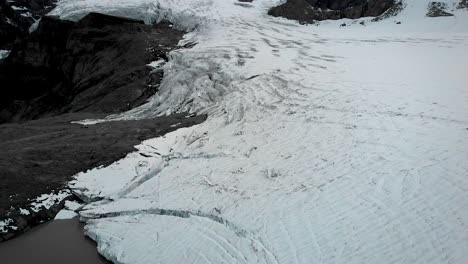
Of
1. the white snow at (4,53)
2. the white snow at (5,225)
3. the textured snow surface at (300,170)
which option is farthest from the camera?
the white snow at (4,53)

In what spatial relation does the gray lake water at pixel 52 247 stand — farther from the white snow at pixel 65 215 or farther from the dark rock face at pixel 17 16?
the dark rock face at pixel 17 16

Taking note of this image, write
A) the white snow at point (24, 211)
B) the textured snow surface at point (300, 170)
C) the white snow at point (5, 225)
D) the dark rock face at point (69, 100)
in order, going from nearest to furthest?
the textured snow surface at point (300, 170)
the white snow at point (5, 225)
the white snow at point (24, 211)
the dark rock face at point (69, 100)

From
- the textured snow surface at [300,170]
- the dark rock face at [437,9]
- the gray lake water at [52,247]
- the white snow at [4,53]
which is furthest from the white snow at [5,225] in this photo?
the white snow at [4,53]

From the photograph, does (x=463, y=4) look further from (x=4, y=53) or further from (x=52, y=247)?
(x=4, y=53)

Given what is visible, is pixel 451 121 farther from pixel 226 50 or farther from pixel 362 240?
pixel 226 50

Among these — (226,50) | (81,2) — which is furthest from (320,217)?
(81,2)

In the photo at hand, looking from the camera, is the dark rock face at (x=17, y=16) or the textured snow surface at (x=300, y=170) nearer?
the textured snow surface at (x=300, y=170)
